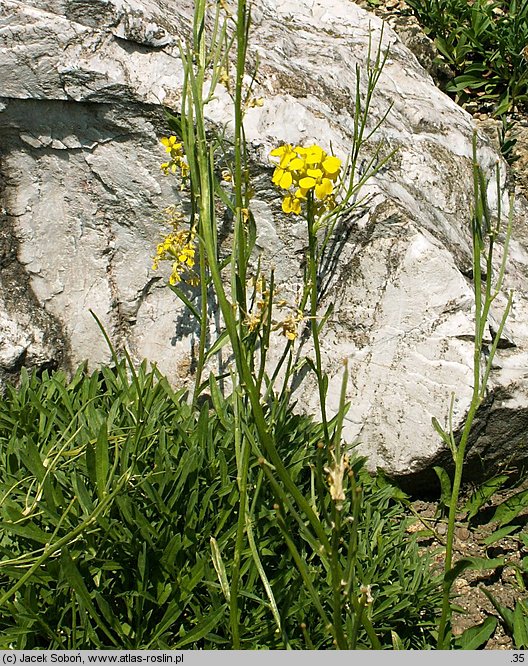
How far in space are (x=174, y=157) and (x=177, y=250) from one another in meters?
0.26

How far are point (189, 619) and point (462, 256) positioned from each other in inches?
53.8

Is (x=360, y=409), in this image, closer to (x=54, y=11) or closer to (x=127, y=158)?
(x=127, y=158)

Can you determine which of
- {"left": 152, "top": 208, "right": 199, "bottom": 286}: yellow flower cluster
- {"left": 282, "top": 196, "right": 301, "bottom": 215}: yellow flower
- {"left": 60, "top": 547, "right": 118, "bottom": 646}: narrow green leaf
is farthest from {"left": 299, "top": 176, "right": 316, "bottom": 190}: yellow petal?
{"left": 152, "top": 208, "right": 199, "bottom": 286}: yellow flower cluster

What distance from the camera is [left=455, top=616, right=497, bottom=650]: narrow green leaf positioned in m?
1.80

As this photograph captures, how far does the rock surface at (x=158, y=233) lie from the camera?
2221 millimetres

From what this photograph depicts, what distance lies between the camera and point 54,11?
224cm

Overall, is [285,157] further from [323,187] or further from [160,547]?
[160,547]

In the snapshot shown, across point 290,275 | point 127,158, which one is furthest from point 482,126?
point 127,158

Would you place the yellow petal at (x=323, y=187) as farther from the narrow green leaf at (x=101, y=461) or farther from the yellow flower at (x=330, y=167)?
the narrow green leaf at (x=101, y=461)

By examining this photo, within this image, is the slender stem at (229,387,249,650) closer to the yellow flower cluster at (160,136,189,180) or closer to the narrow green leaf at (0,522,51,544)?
the narrow green leaf at (0,522,51,544)

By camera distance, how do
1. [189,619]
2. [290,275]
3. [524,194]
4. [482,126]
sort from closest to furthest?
1. [189,619]
2. [290,275]
3. [524,194]
4. [482,126]

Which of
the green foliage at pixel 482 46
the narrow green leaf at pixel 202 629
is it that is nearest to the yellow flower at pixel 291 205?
the narrow green leaf at pixel 202 629

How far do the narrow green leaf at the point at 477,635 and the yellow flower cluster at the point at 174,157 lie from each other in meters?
1.41

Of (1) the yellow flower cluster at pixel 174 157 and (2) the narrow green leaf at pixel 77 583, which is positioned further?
(1) the yellow flower cluster at pixel 174 157
